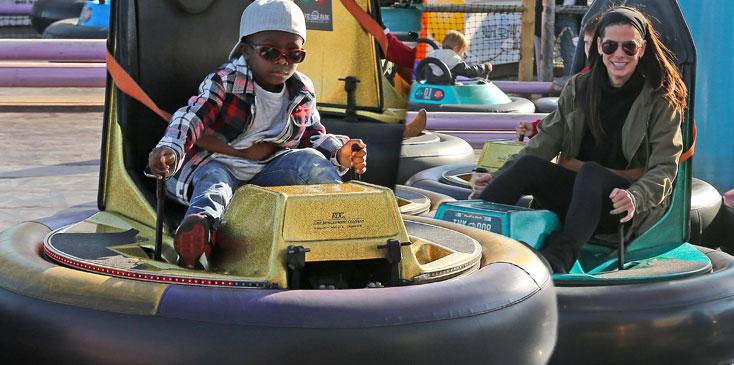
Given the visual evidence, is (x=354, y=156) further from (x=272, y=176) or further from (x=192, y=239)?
(x=192, y=239)

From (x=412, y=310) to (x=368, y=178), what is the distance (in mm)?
1687

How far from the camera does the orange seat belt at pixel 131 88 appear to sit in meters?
3.18

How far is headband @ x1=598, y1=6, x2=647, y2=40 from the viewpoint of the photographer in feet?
12.3

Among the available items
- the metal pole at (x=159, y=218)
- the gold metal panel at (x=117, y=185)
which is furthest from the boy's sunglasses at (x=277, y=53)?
the gold metal panel at (x=117, y=185)

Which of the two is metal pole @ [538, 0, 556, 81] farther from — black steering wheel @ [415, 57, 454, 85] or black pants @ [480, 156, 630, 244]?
black pants @ [480, 156, 630, 244]

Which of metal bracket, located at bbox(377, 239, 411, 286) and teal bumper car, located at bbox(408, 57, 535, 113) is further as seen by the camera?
teal bumper car, located at bbox(408, 57, 535, 113)

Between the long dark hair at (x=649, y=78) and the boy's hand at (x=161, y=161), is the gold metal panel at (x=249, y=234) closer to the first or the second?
the boy's hand at (x=161, y=161)

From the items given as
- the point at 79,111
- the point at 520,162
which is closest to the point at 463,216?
the point at 520,162

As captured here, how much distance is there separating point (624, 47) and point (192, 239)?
5.17ft

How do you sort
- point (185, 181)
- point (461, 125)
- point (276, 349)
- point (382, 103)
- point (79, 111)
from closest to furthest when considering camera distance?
1. point (276, 349)
2. point (185, 181)
3. point (382, 103)
4. point (461, 125)
5. point (79, 111)

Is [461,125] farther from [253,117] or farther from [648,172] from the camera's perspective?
[253,117]

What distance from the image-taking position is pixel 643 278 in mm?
3529

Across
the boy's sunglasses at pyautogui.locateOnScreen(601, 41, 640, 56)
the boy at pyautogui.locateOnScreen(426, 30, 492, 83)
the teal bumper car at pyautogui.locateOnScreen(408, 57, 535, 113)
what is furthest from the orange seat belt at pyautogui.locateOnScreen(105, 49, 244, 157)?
the boy at pyautogui.locateOnScreen(426, 30, 492, 83)

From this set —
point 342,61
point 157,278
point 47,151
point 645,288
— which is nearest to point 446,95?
point 47,151
